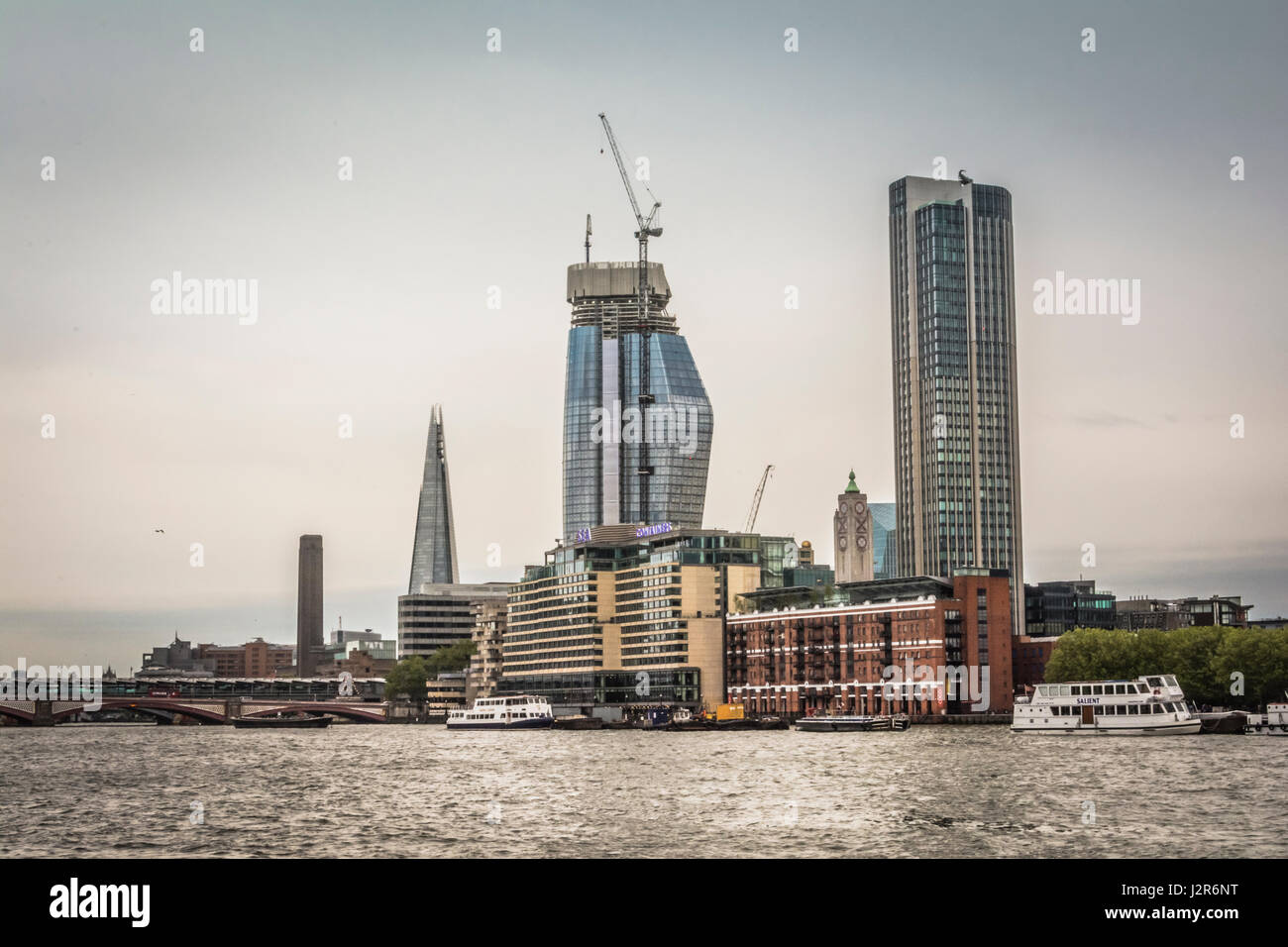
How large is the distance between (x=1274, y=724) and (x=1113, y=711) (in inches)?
525

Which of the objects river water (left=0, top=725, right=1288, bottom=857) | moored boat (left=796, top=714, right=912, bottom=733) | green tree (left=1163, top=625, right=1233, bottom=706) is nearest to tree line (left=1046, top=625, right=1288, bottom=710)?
green tree (left=1163, top=625, right=1233, bottom=706)

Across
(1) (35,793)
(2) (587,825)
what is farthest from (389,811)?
(1) (35,793)

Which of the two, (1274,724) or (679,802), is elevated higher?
(679,802)

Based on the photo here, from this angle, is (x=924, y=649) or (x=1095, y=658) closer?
(x=1095, y=658)

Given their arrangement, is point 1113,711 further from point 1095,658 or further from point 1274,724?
point 1095,658

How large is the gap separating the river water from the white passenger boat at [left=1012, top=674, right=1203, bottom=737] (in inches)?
366

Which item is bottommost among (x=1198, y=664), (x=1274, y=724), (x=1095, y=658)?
(x=1274, y=724)

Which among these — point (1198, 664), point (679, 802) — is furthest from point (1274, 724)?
point (679, 802)

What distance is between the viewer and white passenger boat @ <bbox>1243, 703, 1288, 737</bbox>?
128525mm

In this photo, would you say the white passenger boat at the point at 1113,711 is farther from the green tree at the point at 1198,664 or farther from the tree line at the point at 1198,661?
the tree line at the point at 1198,661

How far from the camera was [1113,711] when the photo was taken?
444 feet

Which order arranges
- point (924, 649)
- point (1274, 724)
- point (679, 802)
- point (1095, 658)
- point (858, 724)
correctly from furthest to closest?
point (924, 649) < point (858, 724) < point (1095, 658) < point (1274, 724) < point (679, 802)
